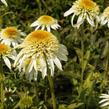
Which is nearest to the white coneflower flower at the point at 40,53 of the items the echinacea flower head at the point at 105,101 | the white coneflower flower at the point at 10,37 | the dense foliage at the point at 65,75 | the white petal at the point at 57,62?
the white petal at the point at 57,62

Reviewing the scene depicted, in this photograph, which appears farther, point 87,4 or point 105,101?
point 87,4

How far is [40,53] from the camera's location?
2.08m

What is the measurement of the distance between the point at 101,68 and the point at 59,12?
4.02ft

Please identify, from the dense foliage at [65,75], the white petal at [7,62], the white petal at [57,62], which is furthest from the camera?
the dense foliage at [65,75]

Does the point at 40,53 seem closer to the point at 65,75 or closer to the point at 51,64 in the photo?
the point at 51,64

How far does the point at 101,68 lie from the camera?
3.51m

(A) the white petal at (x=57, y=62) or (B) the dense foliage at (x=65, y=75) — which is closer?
(A) the white petal at (x=57, y=62)

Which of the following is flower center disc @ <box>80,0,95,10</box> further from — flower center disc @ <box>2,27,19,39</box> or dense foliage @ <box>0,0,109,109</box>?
flower center disc @ <box>2,27,19,39</box>

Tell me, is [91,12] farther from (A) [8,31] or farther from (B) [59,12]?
(B) [59,12]

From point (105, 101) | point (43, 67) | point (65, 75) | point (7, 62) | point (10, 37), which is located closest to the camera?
point (43, 67)

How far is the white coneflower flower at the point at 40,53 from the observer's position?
205cm

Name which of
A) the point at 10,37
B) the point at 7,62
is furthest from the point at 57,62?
the point at 10,37

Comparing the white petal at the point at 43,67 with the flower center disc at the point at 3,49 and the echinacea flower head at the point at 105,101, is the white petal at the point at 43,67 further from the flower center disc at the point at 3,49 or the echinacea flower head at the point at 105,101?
the echinacea flower head at the point at 105,101

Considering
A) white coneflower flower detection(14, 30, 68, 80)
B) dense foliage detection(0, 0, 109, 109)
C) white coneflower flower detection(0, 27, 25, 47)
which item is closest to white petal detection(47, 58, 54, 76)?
white coneflower flower detection(14, 30, 68, 80)
